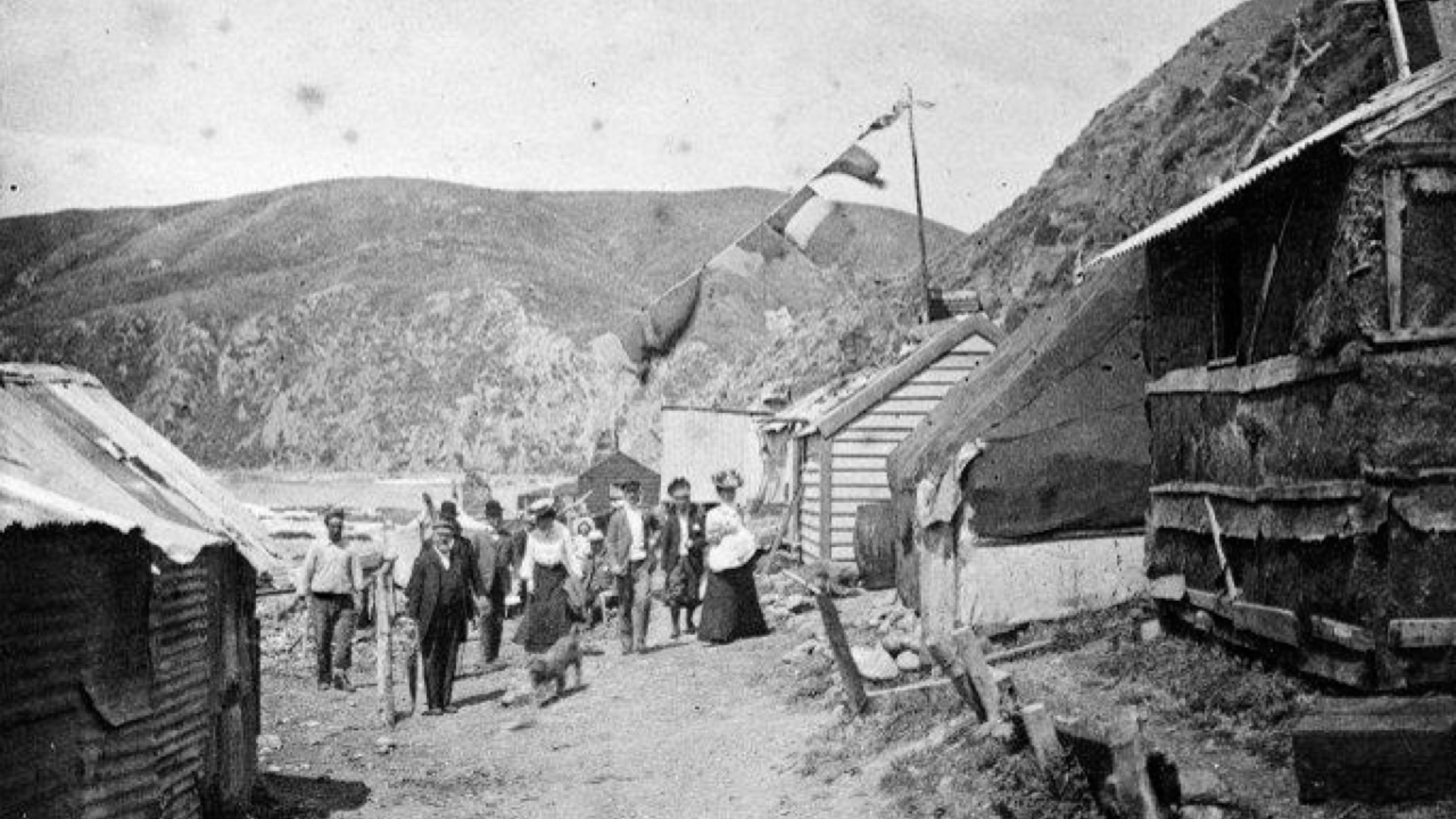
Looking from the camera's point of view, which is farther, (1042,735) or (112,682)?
(1042,735)

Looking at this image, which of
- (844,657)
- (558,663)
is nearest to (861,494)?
(558,663)

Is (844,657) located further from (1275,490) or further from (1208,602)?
(1275,490)

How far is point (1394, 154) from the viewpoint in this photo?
22.7 ft

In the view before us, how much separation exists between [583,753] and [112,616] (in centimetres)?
493

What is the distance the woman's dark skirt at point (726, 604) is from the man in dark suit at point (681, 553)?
0.95 m

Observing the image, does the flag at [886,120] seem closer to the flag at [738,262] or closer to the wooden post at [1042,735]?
the flag at [738,262]

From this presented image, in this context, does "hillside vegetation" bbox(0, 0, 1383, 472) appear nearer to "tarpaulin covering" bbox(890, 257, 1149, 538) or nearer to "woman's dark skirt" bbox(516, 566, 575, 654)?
"tarpaulin covering" bbox(890, 257, 1149, 538)

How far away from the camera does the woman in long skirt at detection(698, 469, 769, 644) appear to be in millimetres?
14328

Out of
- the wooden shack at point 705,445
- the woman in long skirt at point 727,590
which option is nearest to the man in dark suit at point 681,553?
the woman in long skirt at point 727,590

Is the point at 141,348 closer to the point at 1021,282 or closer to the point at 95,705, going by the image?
the point at 1021,282

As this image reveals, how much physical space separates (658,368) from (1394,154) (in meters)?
65.4

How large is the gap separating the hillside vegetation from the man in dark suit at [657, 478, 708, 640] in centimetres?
302

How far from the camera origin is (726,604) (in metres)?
14.5

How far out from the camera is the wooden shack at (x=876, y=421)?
779 inches
